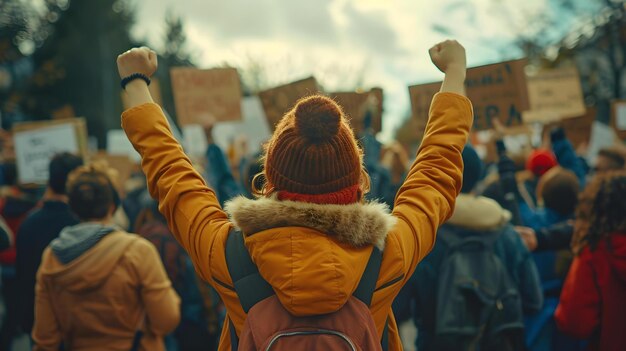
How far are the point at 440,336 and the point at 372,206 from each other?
75.2 inches

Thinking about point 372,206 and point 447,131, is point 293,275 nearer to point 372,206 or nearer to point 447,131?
point 372,206

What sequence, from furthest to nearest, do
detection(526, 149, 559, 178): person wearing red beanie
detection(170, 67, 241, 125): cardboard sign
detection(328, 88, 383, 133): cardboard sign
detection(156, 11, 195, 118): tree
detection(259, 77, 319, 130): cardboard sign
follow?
detection(156, 11, 195, 118): tree, detection(170, 67, 241, 125): cardboard sign, detection(259, 77, 319, 130): cardboard sign, detection(526, 149, 559, 178): person wearing red beanie, detection(328, 88, 383, 133): cardboard sign

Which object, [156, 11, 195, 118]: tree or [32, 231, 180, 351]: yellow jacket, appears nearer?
[32, 231, 180, 351]: yellow jacket

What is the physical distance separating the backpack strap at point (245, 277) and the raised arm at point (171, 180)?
0.38 ft

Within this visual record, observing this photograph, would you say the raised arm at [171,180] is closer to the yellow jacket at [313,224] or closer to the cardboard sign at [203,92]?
the yellow jacket at [313,224]

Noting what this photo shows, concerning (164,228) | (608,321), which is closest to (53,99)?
(164,228)

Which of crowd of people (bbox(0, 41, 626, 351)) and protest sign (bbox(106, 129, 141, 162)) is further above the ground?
protest sign (bbox(106, 129, 141, 162))

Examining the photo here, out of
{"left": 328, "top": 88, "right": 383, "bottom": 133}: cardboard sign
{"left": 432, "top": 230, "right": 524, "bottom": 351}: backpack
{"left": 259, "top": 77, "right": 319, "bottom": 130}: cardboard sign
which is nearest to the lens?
{"left": 432, "top": 230, "right": 524, "bottom": 351}: backpack

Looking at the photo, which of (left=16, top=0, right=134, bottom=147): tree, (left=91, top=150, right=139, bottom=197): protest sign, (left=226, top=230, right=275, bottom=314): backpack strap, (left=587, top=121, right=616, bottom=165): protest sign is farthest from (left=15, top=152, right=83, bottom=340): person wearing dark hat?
(left=16, top=0, right=134, bottom=147): tree

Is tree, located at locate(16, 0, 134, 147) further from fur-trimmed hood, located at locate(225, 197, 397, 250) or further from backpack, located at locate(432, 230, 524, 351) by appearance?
fur-trimmed hood, located at locate(225, 197, 397, 250)

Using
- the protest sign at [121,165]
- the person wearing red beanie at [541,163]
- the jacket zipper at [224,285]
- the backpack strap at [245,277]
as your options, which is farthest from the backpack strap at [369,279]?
the protest sign at [121,165]

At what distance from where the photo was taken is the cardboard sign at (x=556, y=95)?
8227mm

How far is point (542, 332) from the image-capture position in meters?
4.02

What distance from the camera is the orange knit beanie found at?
189 cm
